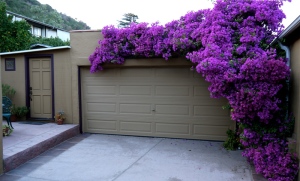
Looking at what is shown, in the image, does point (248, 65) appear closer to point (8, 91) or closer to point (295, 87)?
point (295, 87)

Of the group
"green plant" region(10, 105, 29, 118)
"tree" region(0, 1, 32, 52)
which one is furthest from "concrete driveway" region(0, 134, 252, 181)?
"tree" region(0, 1, 32, 52)

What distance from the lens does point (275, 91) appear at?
4.65 metres

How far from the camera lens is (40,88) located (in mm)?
8734

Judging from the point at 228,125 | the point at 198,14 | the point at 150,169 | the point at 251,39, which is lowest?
the point at 150,169

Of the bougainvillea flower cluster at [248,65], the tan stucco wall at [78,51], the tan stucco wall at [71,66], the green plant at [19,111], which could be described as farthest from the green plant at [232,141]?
the green plant at [19,111]

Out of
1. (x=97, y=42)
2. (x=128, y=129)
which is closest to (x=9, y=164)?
(x=128, y=129)

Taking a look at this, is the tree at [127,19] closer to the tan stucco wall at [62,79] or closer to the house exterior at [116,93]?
the house exterior at [116,93]

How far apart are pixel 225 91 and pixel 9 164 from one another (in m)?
4.32

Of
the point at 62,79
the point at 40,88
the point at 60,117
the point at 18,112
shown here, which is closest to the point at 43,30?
the point at 40,88

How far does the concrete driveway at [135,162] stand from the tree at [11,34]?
26.1 feet

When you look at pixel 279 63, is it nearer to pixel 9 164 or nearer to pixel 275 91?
pixel 275 91

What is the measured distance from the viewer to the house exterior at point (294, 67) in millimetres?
4562

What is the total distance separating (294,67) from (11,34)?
501 inches

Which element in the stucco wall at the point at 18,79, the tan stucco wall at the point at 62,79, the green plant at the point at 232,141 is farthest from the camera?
the stucco wall at the point at 18,79
